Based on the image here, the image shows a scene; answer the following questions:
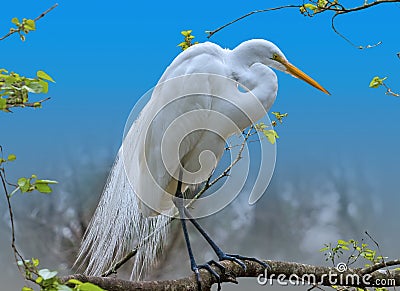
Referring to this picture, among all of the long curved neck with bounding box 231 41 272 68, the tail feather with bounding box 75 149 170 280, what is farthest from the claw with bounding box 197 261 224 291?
the long curved neck with bounding box 231 41 272 68

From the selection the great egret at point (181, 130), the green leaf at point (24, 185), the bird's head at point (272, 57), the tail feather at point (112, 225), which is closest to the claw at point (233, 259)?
the great egret at point (181, 130)

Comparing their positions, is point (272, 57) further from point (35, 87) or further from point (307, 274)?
A: point (35, 87)

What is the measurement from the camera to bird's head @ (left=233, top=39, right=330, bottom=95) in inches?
65.9

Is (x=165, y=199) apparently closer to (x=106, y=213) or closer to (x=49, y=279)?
(x=106, y=213)

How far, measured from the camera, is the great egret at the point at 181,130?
1677 mm

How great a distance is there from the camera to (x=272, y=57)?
1698 mm

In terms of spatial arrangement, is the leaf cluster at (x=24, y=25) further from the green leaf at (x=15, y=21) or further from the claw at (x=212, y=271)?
the claw at (x=212, y=271)

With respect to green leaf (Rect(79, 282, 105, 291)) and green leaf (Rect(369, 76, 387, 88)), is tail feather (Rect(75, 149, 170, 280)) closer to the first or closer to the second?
green leaf (Rect(369, 76, 387, 88))

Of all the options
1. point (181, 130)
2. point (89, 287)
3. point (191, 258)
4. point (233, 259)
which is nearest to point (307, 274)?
point (233, 259)

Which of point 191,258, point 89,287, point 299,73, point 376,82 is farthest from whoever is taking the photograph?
point 299,73

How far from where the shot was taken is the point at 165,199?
5.98ft

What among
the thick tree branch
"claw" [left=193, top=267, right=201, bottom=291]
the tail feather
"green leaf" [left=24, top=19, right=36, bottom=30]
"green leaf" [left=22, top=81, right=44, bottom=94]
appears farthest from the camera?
the tail feather

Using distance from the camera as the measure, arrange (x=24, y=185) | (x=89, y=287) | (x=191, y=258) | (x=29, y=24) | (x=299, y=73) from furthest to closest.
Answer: (x=299, y=73) → (x=191, y=258) → (x=29, y=24) → (x=24, y=185) → (x=89, y=287)

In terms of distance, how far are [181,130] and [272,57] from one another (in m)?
0.37
